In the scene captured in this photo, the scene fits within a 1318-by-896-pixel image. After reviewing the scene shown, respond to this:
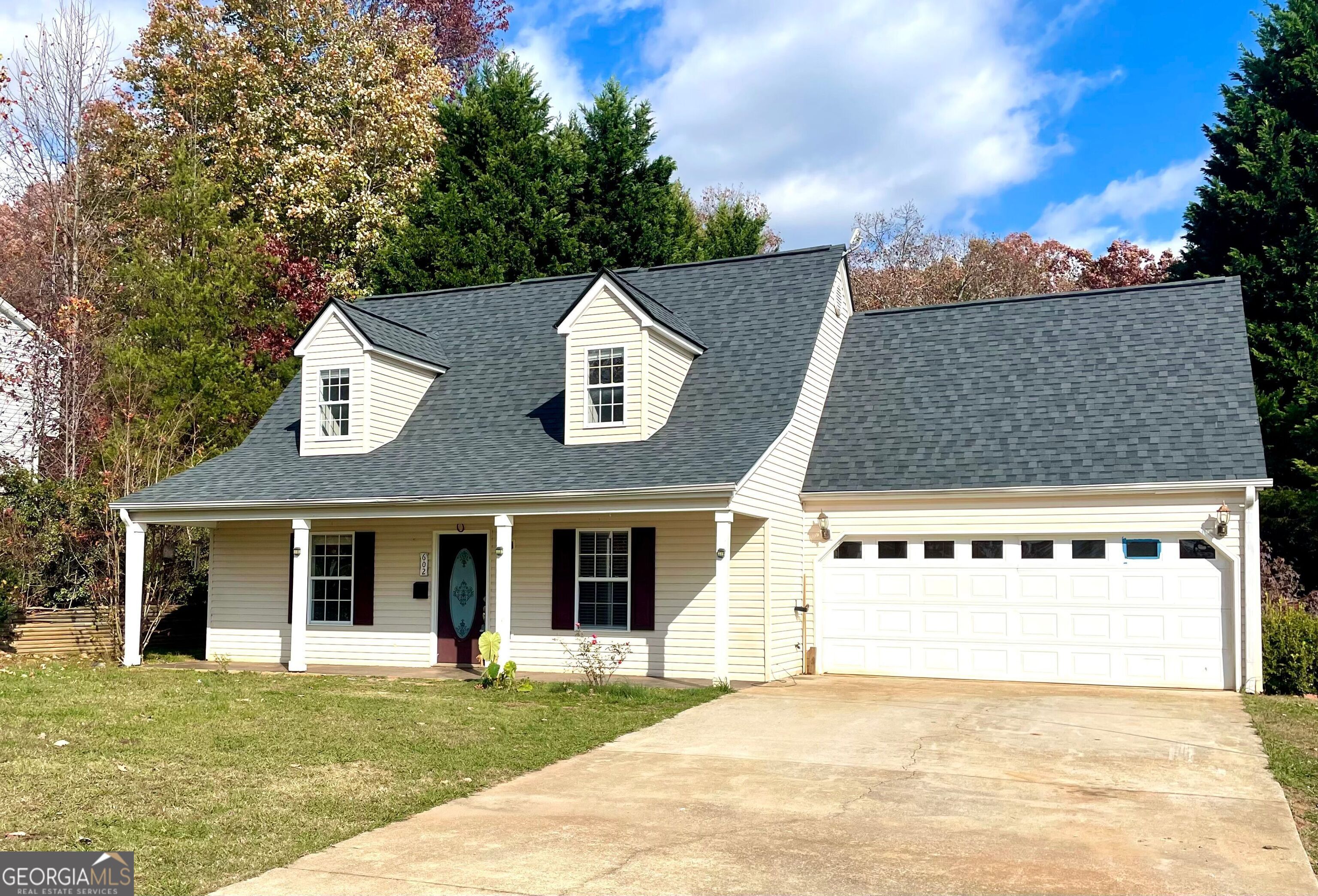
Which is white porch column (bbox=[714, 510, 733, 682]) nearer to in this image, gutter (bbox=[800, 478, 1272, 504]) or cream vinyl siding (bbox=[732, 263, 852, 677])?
cream vinyl siding (bbox=[732, 263, 852, 677])

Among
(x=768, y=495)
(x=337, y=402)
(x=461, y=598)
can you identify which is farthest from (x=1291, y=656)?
(x=337, y=402)

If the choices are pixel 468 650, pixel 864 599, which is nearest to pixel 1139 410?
pixel 864 599

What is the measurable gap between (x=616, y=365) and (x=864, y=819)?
10.7m

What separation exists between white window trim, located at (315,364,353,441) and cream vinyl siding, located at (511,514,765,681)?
4.45 m

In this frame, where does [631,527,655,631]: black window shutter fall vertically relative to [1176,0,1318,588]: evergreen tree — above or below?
below

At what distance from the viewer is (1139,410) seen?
17062 millimetres

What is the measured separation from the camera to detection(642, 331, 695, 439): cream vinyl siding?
17.4 meters

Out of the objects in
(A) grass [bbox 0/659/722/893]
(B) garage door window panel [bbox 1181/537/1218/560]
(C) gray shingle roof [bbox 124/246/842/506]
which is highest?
(C) gray shingle roof [bbox 124/246/842/506]

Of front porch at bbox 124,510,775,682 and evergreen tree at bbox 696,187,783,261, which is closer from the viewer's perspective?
front porch at bbox 124,510,775,682

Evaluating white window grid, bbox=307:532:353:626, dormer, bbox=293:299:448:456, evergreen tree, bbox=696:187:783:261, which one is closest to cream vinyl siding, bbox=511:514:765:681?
white window grid, bbox=307:532:353:626

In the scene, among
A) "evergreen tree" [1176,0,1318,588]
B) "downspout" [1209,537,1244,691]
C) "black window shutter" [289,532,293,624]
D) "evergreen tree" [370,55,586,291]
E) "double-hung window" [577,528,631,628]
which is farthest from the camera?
"evergreen tree" [370,55,586,291]

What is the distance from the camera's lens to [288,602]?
754 inches

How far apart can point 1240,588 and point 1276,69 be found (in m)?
17.6

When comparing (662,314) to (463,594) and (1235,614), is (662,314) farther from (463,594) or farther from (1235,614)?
(1235,614)
